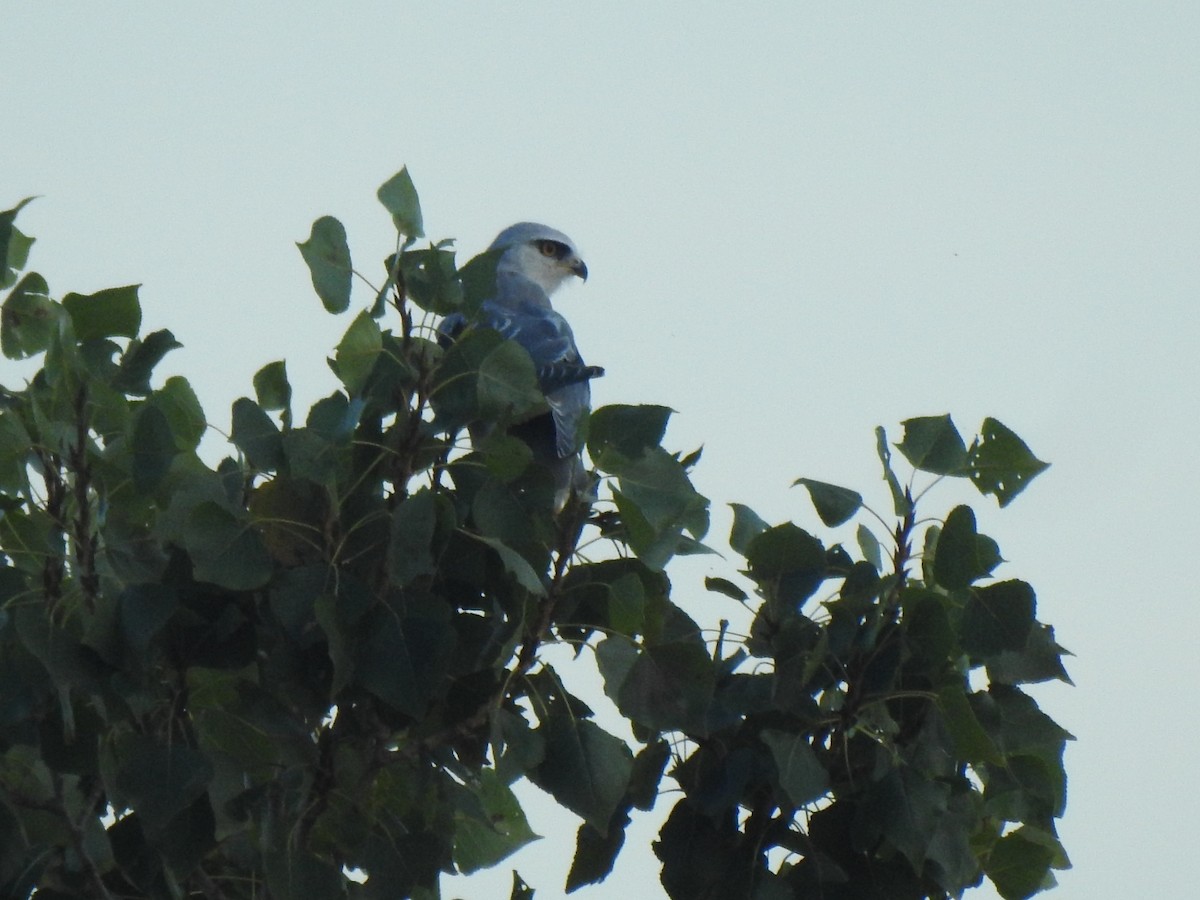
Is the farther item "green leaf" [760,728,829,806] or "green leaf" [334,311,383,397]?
"green leaf" [334,311,383,397]

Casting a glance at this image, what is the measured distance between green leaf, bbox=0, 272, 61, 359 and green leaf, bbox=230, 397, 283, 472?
30.2 inches

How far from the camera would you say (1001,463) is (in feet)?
10.8

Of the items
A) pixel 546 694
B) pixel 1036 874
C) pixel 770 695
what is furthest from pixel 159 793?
pixel 1036 874

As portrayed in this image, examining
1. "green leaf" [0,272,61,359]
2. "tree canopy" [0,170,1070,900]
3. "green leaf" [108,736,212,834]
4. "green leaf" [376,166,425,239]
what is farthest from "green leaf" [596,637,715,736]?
"green leaf" [0,272,61,359]

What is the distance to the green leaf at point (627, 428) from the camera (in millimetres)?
3145

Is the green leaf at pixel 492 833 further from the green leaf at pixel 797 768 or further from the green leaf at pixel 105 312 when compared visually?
the green leaf at pixel 105 312

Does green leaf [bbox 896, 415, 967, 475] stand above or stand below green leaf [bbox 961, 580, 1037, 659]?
above

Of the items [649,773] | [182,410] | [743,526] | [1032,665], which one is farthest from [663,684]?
[182,410]

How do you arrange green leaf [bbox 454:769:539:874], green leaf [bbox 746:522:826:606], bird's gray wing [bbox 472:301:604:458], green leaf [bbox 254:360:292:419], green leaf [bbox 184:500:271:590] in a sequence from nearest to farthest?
green leaf [bbox 184:500:271:590] < green leaf [bbox 746:522:826:606] < green leaf [bbox 254:360:292:419] < green leaf [bbox 454:769:539:874] < bird's gray wing [bbox 472:301:604:458]

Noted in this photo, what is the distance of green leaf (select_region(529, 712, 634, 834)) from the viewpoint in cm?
313

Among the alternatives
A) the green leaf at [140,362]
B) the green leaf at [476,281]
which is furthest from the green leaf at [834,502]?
the green leaf at [140,362]

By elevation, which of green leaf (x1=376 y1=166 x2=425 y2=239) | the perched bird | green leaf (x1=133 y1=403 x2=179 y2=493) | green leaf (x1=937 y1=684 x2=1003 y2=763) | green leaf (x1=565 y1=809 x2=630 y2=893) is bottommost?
green leaf (x1=565 y1=809 x2=630 y2=893)

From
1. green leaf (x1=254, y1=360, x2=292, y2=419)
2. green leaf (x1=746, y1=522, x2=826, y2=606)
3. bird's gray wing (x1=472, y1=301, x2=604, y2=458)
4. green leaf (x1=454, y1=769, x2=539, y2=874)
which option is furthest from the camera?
bird's gray wing (x1=472, y1=301, x2=604, y2=458)

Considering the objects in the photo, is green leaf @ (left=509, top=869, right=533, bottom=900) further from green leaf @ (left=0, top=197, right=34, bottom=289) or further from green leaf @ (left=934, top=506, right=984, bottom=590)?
green leaf @ (left=0, top=197, right=34, bottom=289)
